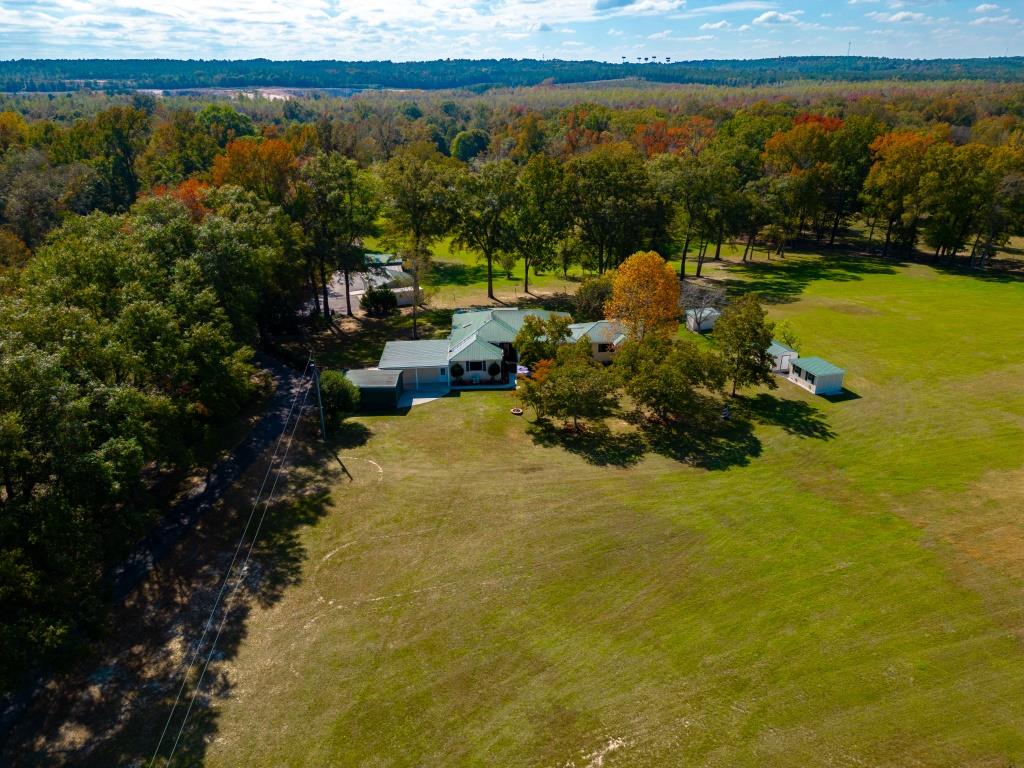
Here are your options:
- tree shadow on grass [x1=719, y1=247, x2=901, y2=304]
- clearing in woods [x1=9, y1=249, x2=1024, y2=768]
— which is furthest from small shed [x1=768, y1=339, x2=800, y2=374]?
tree shadow on grass [x1=719, y1=247, x2=901, y2=304]

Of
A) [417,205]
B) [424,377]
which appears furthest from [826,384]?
[417,205]

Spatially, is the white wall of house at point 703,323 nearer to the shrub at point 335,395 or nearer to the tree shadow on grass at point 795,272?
the tree shadow on grass at point 795,272

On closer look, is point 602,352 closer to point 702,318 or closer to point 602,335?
point 602,335

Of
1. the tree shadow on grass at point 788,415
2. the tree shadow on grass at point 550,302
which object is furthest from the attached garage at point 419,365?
the tree shadow on grass at point 788,415

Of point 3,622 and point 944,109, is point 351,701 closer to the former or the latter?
point 3,622

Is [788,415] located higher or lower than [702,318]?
lower

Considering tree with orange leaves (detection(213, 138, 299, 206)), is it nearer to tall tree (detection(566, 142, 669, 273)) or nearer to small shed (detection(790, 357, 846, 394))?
tall tree (detection(566, 142, 669, 273))
